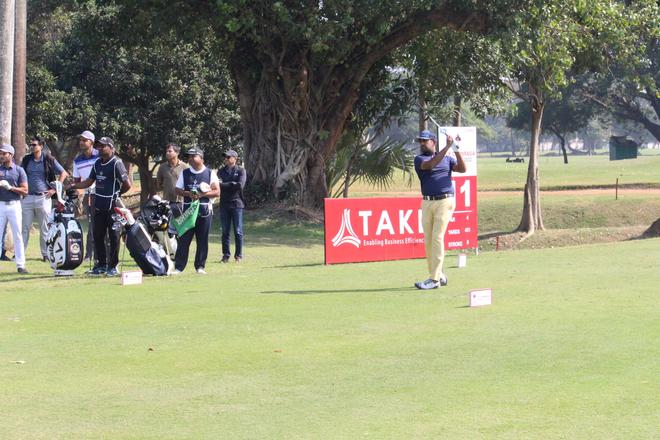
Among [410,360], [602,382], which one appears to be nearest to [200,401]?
[410,360]

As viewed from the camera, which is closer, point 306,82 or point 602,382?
point 602,382

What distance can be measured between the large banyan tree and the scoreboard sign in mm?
6786

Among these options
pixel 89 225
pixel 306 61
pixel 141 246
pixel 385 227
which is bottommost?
pixel 141 246

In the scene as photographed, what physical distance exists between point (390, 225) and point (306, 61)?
9.98 metres

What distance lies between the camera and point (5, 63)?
19234 mm

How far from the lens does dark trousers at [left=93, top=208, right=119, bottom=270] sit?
49.7 ft

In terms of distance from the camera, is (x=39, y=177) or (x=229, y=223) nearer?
(x=39, y=177)

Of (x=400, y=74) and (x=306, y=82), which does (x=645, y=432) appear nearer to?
(x=306, y=82)

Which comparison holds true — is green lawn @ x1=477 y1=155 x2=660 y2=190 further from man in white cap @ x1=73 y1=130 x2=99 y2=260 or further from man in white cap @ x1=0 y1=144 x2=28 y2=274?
man in white cap @ x1=73 y1=130 x2=99 y2=260

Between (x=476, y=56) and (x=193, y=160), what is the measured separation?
16066 millimetres

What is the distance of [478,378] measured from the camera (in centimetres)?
783

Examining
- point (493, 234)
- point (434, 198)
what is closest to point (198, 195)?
point (434, 198)

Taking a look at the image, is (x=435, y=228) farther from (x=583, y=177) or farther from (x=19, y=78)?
(x=583, y=177)

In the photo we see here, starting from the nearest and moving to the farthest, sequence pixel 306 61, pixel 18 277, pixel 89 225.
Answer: pixel 18 277
pixel 89 225
pixel 306 61
